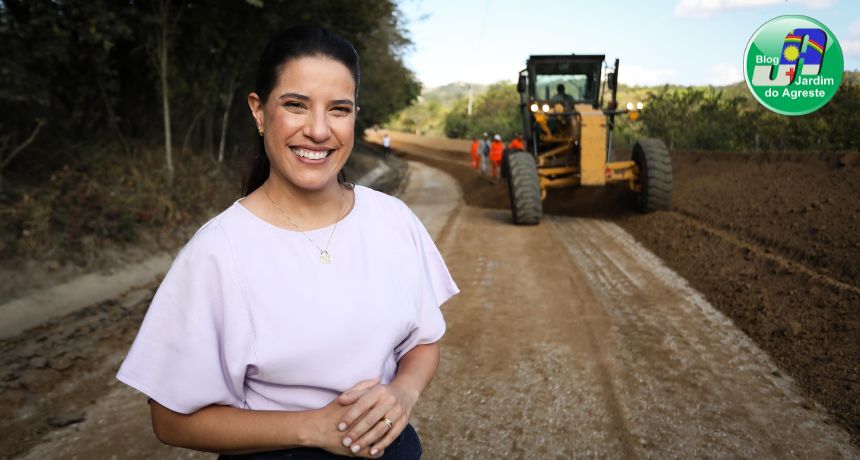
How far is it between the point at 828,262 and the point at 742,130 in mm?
8975

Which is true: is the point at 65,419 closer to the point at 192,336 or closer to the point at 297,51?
the point at 192,336

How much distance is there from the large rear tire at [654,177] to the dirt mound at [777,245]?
233 mm

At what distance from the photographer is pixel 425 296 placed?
5.16 ft

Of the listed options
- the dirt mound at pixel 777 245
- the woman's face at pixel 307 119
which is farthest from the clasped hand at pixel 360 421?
the dirt mound at pixel 777 245

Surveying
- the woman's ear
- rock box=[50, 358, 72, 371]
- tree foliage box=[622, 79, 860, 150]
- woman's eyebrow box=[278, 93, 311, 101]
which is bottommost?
rock box=[50, 358, 72, 371]

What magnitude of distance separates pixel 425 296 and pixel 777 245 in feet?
25.1

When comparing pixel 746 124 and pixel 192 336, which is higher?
pixel 192 336

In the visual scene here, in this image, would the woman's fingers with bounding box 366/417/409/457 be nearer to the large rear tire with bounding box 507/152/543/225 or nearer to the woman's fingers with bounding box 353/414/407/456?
the woman's fingers with bounding box 353/414/407/456

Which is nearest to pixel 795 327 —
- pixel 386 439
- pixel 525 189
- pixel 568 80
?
pixel 386 439

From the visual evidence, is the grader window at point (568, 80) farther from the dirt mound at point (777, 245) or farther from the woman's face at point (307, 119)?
the woman's face at point (307, 119)

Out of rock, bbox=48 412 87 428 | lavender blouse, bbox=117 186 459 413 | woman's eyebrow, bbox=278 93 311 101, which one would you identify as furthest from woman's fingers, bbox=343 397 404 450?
rock, bbox=48 412 87 428

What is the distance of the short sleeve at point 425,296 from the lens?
1.56 m

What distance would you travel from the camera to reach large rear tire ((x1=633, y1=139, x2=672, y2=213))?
10562mm

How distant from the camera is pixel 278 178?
4.78 ft
